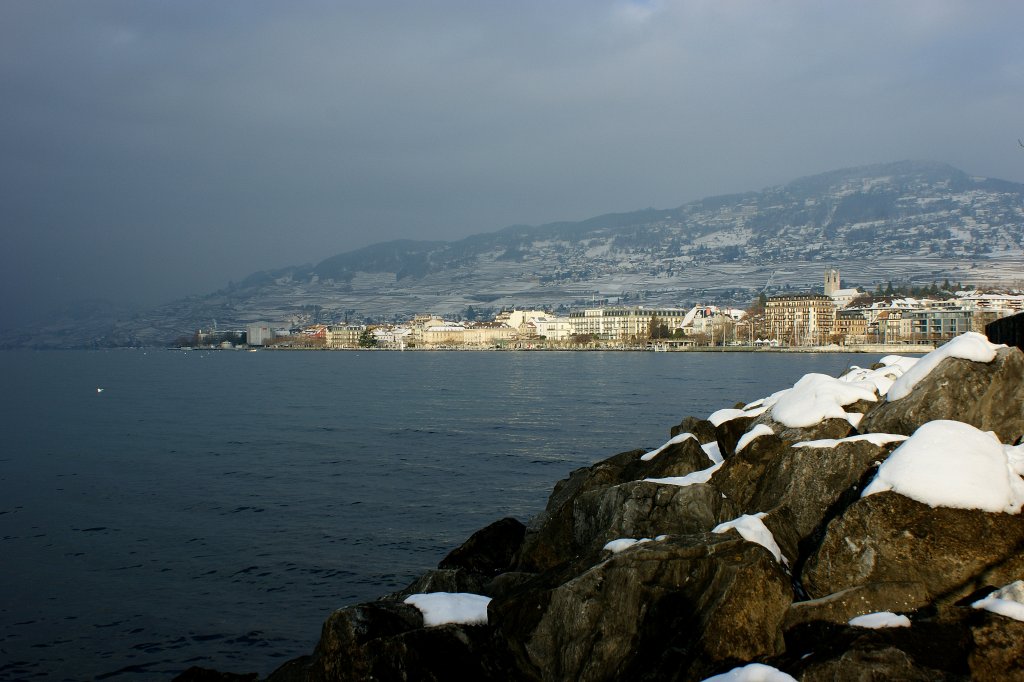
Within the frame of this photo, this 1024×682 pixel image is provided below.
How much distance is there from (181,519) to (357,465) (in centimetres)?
654

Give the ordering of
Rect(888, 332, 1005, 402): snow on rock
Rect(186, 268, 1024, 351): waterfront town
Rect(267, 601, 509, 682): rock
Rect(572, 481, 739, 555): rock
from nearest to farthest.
A: Rect(267, 601, 509, 682): rock, Rect(572, 481, 739, 555): rock, Rect(888, 332, 1005, 402): snow on rock, Rect(186, 268, 1024, 351): waterfront town

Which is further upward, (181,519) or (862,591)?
(862,591)

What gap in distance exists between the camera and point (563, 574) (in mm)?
6375

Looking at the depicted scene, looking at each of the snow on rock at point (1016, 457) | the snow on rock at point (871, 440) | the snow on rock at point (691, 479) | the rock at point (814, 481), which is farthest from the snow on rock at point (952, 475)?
the snow on rock at point (691, 479)

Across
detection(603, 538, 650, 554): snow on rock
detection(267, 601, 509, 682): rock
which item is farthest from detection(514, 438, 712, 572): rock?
detection(267, 601, 509, 682): rock

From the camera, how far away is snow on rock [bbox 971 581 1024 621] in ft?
16.1

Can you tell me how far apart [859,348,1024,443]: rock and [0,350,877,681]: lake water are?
668cm

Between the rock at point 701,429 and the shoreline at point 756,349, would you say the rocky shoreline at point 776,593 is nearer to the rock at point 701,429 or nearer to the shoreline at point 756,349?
the rock at point 701,429

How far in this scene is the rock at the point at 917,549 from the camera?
5.77m

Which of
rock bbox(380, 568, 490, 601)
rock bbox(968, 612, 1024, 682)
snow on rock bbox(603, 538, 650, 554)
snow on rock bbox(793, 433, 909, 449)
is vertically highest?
snow on rock bbox(793, 433, 909, 449)

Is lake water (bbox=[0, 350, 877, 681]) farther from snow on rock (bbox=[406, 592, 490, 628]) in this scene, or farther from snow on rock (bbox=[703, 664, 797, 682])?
snow on rock (bbox=[703, 664, 797, 682])

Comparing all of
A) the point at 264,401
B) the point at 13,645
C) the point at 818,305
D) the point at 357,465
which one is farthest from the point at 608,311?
the point at 13,645

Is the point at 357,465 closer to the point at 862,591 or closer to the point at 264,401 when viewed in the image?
the point at 862,591

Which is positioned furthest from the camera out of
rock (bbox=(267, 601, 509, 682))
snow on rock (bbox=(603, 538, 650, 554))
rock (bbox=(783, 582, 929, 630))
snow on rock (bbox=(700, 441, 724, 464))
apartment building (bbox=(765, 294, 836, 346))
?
apartment building (bbox=(765, 294, 836, 346))
